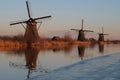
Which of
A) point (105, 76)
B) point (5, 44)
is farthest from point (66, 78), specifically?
point (5, 44)

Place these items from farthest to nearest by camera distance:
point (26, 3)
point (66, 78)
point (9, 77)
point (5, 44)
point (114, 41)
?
point (114, 41)
point (26, 3)
point (5, 44)
point (9, 77)
point (66, 78)

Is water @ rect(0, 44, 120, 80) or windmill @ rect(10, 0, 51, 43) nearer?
water @ rect(0, 44, 120, 80)

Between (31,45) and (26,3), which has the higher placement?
(26,3)

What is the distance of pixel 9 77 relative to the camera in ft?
39.4

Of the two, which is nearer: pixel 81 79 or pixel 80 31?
pixel 81 79

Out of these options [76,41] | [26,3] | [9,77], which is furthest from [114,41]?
[9,77]

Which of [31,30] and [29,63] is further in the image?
[31,30]

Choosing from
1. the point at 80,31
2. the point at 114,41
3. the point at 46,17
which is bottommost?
the point at 114,41

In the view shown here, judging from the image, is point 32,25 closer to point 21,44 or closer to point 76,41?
point 21,44

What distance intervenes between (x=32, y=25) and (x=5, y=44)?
3855 mm

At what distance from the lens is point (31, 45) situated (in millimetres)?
36219

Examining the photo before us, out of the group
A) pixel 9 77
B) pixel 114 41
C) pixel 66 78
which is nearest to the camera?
pixel 66 78

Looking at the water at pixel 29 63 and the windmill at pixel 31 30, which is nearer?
the water at pixel 29 63

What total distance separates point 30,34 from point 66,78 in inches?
1083
